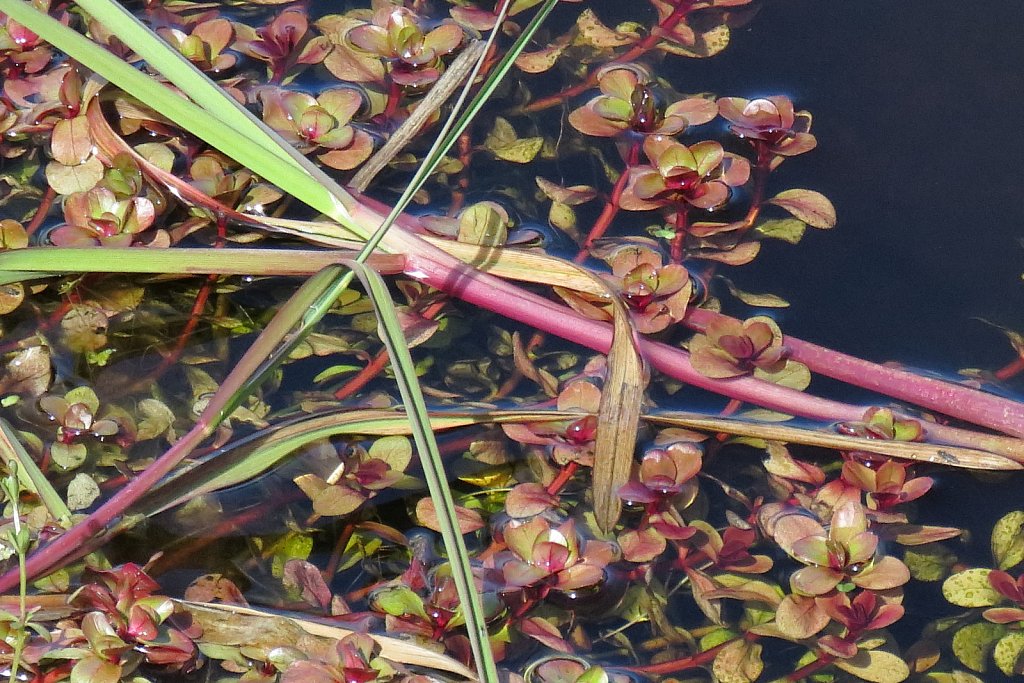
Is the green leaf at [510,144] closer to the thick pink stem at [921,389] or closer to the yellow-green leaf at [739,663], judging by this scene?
the thick pink stem at [921,389]

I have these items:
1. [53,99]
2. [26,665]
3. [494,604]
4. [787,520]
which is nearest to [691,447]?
[787,520]

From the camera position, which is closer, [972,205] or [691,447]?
[691,447]

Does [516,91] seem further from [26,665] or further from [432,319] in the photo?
[26,665]

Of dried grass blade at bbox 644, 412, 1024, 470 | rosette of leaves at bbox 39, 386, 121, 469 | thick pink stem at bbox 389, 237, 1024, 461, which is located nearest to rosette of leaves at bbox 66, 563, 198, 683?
rosette of leaves at bbox 39, 386, 121, 469

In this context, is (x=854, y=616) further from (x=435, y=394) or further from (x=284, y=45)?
(x=284, y=45)

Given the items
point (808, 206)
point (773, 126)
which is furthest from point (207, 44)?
point (808, 206)

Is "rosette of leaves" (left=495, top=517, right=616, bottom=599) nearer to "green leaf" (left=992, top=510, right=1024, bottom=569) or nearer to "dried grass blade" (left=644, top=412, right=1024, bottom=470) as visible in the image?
"dried grass blade" (left=644, top=412, right=1024, bottom=470)
